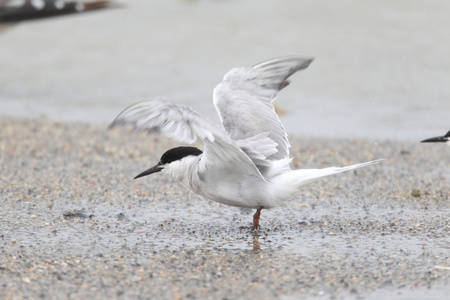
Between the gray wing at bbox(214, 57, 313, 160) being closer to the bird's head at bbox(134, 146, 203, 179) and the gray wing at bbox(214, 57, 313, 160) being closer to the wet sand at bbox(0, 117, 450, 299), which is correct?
the bird's head at bbox(134, 146, 203, 179)

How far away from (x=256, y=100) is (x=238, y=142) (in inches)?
27.6

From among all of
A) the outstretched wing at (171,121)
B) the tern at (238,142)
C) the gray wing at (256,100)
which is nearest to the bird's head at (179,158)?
the tern at (238,142)

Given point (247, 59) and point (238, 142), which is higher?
point (238, 142)

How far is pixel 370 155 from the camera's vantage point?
23.1 feet

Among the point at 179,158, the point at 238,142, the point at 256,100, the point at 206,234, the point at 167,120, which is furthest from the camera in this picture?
the point at 256,100

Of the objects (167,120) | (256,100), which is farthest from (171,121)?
(256,100)

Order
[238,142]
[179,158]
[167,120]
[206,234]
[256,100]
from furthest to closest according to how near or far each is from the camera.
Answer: [256,100] < [179,158] < [206,234] < [238,142] < [167,120]

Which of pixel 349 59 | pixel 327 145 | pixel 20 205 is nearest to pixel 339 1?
pixel 349 59

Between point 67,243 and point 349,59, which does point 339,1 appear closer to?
point 349,59

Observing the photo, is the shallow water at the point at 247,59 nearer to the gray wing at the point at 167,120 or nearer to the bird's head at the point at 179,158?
the bird's head at the point at 179,158

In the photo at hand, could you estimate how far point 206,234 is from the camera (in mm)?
4461

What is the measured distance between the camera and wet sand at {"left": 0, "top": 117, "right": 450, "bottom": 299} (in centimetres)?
343

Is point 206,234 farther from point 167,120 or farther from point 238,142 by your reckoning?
point 167,120

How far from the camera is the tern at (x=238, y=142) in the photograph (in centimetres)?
374
